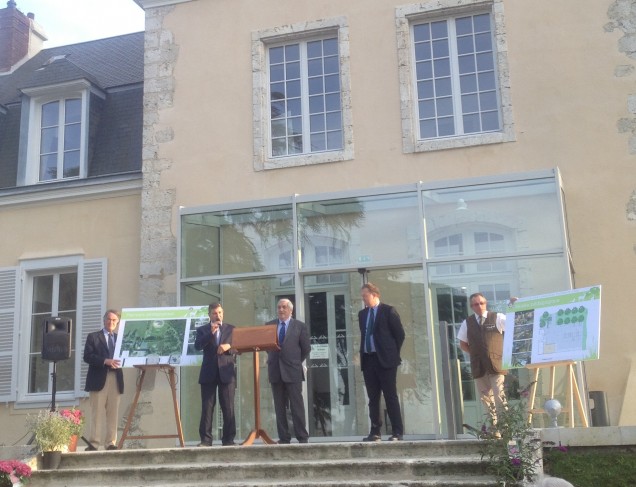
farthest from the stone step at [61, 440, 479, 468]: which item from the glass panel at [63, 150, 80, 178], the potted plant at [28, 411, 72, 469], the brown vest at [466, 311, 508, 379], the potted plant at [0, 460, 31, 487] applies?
the glass panel at [63, 150, 80, 178]

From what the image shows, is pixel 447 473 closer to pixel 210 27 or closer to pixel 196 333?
pixel 196 333

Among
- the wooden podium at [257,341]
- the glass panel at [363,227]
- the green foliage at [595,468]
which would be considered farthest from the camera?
the glass panel at [363,227]

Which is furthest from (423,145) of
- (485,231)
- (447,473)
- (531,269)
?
(447,473)

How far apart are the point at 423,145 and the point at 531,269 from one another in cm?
193

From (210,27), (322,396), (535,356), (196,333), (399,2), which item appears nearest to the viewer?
(535,356)

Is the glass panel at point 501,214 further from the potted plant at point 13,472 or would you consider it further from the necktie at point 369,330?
the potted plant at point 13,472

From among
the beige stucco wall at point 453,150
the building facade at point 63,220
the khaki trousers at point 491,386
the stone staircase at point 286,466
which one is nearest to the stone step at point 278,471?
the stone staircase at point 286,466

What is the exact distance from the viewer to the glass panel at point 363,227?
9344 mm

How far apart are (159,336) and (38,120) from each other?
4.56 m

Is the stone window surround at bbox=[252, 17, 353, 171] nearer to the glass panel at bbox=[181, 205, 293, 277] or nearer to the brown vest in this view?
the glass panel at bbox=[181, 205, 293, 277]

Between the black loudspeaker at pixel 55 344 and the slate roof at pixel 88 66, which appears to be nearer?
the black loudspeaker at pixel 55 344

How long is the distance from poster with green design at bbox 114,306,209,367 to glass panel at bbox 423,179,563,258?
264cm

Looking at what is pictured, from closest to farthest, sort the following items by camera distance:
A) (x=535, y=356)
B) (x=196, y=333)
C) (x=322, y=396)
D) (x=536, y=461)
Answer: (x=536, y=461) → (x=535, y=356) → (x=196, y=333) → (x=322, y=396)

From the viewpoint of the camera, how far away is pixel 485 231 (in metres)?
9.12
